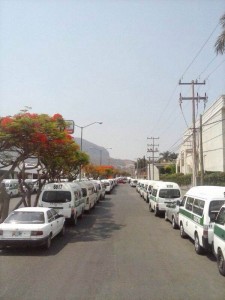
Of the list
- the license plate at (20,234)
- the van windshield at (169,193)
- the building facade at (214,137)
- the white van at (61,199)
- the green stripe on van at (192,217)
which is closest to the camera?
the green stripe on van at (192,217)

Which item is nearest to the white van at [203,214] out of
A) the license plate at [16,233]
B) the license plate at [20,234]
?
the license plate at [20,234]

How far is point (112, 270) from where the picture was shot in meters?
10.3

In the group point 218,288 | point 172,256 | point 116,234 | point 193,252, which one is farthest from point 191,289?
point 116,234

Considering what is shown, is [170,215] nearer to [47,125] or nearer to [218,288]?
[47,125]

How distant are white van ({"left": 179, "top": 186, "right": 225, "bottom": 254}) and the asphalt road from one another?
535 millimetres

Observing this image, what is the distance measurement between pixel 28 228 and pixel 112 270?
11.3 ft

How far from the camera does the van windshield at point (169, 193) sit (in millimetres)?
24669

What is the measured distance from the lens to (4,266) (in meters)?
10.8

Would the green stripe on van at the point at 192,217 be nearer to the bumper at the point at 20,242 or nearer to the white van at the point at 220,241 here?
the white van at the point at 220,241

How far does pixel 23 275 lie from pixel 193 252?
573 centimetres

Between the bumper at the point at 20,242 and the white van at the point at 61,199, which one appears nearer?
the bumper at the point at 20,242

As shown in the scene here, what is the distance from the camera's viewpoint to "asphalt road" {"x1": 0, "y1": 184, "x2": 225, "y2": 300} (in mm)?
8250

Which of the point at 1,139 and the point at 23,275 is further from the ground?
the point at 1,139

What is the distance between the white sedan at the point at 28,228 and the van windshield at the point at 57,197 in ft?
16.3
